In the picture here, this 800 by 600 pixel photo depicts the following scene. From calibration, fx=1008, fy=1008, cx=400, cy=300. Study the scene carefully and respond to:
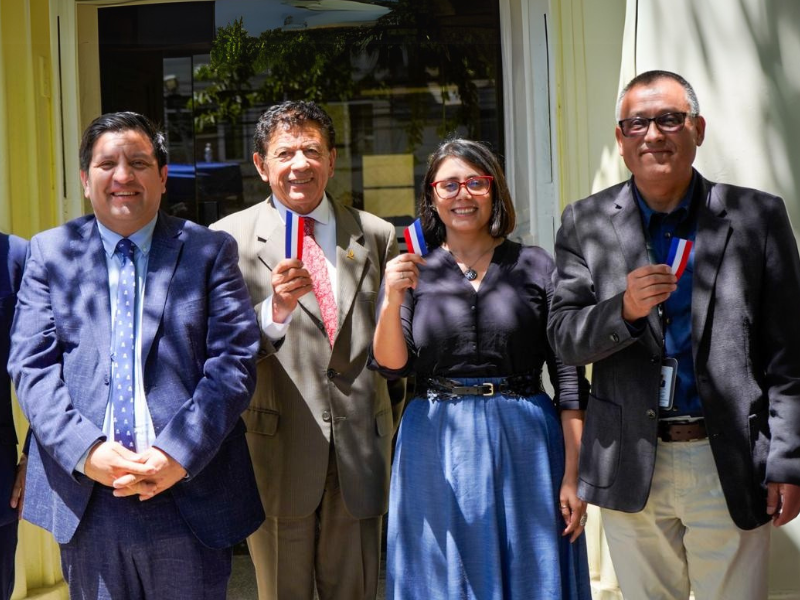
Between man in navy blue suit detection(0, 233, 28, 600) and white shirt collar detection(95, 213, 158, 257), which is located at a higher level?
white shirt collar detection(95, 213, 158, 257)

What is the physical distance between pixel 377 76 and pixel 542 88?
5.98ft

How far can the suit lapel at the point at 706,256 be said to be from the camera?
10.1 ft

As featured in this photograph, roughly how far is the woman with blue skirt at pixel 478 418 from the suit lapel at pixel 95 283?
89cm

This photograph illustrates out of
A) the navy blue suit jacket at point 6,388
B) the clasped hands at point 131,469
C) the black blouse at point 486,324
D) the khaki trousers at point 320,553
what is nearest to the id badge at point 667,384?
the black blouse at point 486,324

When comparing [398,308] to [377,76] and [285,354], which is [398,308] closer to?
[285,354]

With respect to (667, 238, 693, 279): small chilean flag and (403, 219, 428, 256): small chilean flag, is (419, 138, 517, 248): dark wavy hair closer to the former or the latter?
(403, 219, 428, 256): small chilean flag

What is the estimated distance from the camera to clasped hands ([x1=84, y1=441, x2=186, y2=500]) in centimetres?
307

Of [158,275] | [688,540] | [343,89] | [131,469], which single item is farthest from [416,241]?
[343,89]

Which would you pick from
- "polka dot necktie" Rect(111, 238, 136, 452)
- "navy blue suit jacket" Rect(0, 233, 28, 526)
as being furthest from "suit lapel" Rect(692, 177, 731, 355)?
"navy blue suit jacket" Rect(0, 233, 28, 526)

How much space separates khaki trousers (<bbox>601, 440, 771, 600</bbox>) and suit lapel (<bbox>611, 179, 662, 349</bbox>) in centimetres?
39

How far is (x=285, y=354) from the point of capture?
384cm

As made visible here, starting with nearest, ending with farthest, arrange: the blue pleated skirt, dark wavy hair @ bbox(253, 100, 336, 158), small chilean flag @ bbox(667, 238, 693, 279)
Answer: small chilean flag @ bbox(667, 238, 693, 279) → the blue pleated skirt → dark wavy hair @ bbox(253, 100, 336, 158)

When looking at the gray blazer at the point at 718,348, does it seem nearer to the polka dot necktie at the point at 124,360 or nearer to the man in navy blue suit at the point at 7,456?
the polka dot necktie at the point at 124,360

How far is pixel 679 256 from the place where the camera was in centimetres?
298
